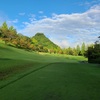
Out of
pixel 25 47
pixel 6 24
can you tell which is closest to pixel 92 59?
pixel 25 47

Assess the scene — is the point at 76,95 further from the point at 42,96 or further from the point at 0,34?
the point at 0,34

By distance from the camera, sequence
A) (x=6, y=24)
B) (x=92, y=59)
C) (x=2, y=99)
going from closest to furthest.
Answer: (x=2, y=99)
(x=92, y=59)
(x=6, y=24)

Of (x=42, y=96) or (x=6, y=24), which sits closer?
(x=42, y=96)

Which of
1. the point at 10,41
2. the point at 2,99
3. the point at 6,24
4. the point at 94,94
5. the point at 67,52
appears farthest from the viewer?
the point at 67,52

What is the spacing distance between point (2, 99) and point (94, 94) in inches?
164

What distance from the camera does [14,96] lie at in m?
9.79

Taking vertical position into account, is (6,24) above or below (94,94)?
above

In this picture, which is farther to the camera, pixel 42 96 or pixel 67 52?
pixel 67 52

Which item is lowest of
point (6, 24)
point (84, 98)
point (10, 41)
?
point (84, 98)

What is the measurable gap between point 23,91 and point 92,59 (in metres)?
64.4

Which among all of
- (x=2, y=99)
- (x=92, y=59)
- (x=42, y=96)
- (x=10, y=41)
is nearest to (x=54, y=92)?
(x=42, y=96)

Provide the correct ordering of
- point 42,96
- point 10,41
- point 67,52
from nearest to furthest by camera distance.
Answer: point 42,96 → point 10,41 → point 67,52

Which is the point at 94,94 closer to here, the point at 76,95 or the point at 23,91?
the point at 76,95

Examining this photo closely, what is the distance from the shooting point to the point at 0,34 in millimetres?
129375
